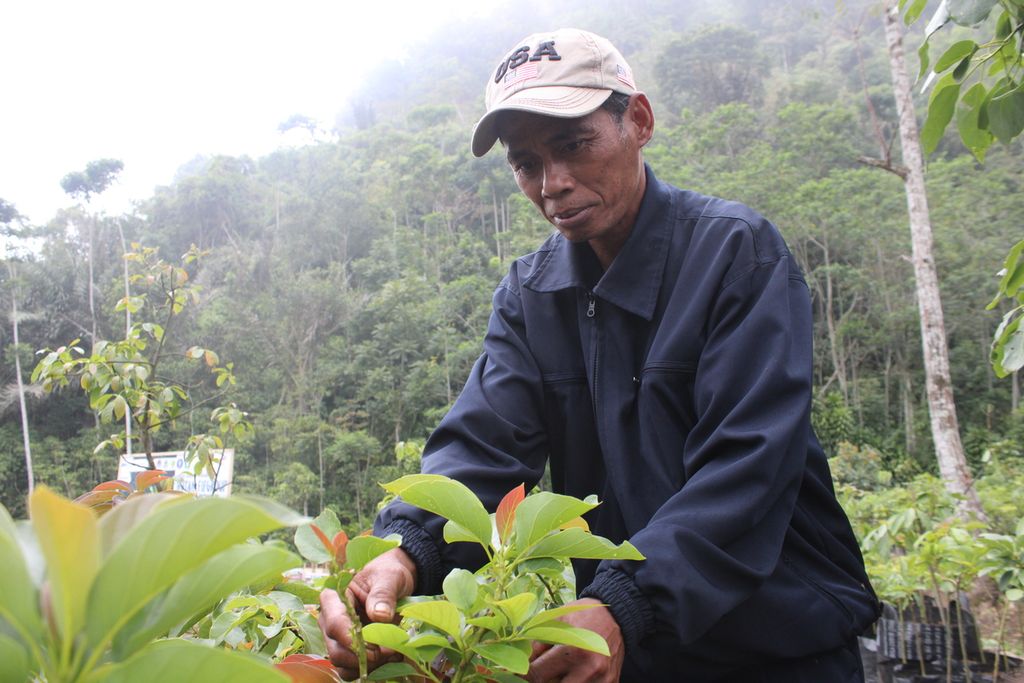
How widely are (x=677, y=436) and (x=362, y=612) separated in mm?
447

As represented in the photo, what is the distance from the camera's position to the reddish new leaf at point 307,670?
48cm

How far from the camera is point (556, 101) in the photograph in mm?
930

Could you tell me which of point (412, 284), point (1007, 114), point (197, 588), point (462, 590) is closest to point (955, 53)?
point (1007, 114)

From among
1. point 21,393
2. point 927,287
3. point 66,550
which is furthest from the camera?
point 21,393

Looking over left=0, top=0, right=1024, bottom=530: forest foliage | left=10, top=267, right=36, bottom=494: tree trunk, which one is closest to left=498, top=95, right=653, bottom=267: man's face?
left=0, top=0, right=1024, bottom=530: forest foliage

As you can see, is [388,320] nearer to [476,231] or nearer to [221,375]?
[476,231]

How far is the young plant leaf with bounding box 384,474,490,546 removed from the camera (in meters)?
0.49

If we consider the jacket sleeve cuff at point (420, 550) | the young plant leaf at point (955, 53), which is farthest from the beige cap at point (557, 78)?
the jacket sleeve cuff at point (420, 550)

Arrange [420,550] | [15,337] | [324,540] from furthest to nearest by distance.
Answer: [15,337], [420,550], [324,540]

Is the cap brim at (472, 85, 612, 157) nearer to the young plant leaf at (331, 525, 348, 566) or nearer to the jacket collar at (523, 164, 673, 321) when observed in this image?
the jacket collar at (523, 164, 673, 321)

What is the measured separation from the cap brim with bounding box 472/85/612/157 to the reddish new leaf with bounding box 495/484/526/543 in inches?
21.5

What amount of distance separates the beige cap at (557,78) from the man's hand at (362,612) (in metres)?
0.57

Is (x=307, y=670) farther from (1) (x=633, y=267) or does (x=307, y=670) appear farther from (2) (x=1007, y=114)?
(2) (x=1007, y=114)

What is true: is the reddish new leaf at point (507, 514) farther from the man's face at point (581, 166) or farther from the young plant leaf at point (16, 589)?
the man's face at point (581, 166)
